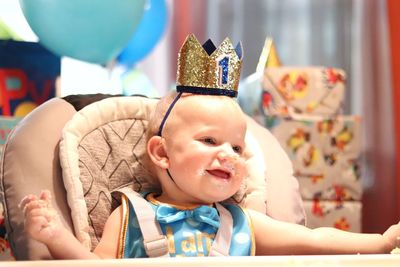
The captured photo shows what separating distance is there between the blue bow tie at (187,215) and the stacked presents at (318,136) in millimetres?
1736

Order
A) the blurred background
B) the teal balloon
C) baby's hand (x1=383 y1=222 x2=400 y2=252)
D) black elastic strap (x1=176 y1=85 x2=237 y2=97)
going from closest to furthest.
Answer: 1. baby's hand (x1=383 y1=222 x2=400 y2=252)
2. black elastic strap (x1=176 y1=85 x2=237 y2=97)
3. the teal balloon
4. the blurred background

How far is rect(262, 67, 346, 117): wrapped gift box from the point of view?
302 cm

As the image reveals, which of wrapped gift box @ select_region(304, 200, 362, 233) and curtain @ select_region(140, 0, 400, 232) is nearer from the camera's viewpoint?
wrapped gift box @ select_region(304, 200, 362, 233)

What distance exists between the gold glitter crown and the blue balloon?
1.73 metres

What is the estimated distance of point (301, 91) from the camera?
3055mm

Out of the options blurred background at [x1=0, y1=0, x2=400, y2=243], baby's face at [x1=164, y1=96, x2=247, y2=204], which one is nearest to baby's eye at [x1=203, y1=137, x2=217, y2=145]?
baby's face at [x1=164, y1=96, x2=247, y2=204]

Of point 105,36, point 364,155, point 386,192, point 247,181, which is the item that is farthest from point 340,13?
point 247,181

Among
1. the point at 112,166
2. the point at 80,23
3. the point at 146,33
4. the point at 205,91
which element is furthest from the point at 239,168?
the point at 146,33

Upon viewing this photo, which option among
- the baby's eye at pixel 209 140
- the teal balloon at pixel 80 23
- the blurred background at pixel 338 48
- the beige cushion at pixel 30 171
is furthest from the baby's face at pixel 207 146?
the blurred background at pixel 338 48

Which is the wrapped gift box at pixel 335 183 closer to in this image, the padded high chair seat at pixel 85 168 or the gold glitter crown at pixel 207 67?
the padded high chair seat at pixel 85 168

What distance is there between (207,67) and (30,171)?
0.40m

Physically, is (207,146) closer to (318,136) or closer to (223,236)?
(223,236)

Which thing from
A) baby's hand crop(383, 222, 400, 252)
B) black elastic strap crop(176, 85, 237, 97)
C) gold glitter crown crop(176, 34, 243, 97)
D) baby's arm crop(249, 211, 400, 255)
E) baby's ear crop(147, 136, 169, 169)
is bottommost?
baby's arm crop(249, 211, 400, 255)

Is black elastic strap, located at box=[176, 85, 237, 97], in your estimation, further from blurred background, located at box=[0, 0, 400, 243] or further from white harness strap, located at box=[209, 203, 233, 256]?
blurred background, located at box=[0, 0, 400, 243]
